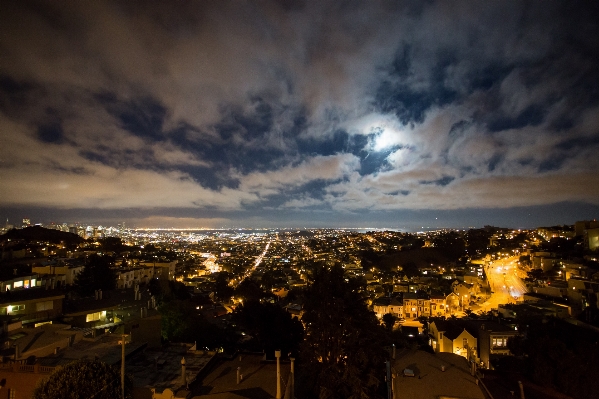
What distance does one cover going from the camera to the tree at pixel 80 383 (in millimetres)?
6098

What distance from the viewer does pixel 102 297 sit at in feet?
59.4

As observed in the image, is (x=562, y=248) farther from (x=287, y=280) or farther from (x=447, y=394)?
(x=447, y=394)

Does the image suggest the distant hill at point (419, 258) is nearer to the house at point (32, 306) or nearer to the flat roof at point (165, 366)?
the house at point (32, 306)

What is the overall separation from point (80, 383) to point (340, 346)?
21.8 feet

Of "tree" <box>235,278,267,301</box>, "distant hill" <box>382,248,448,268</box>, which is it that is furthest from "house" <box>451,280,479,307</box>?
"distant hill" <box>382,248,448,268</box>

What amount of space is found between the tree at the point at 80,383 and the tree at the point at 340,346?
5.48 m

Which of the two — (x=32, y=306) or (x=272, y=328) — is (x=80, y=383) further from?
(x=32, y=306)

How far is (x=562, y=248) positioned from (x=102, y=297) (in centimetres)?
4861

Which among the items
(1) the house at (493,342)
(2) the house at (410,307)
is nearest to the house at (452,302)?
(2) the house at (410,307)

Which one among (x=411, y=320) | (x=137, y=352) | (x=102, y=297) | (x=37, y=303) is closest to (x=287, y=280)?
(x=411, y=320)

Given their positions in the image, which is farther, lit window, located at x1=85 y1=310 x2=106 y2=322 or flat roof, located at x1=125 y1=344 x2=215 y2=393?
lit window, located at x1=85 y1=310 x2=106 y2=322

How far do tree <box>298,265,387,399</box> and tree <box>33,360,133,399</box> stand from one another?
5.48 m

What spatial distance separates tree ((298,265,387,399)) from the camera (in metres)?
9.67

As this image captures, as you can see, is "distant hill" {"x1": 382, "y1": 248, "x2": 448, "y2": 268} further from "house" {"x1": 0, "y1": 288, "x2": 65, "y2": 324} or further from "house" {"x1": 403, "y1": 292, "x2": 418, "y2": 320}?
"house" {"x1": 0, "y1": 288, "x2": 65, "y2": 324}
